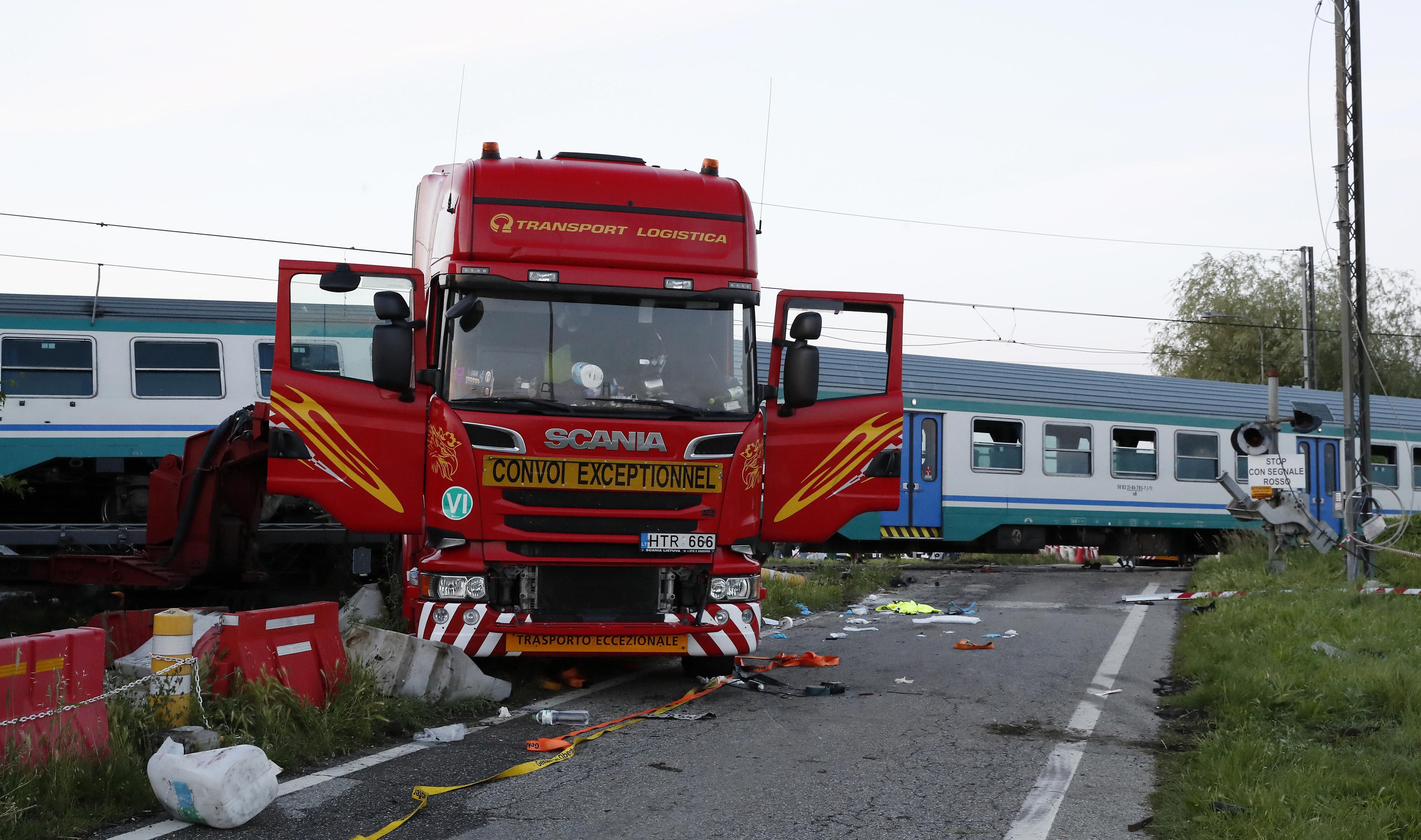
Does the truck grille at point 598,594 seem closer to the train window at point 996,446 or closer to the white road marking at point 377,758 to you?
the white road marking at point 377,758

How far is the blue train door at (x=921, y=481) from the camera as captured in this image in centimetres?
2041

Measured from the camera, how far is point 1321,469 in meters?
24.9

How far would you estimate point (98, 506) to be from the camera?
15.8 meters

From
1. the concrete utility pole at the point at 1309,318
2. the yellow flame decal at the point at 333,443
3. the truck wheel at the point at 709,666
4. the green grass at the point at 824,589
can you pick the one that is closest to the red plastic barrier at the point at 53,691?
the yellow flame decal at the point at 333,443

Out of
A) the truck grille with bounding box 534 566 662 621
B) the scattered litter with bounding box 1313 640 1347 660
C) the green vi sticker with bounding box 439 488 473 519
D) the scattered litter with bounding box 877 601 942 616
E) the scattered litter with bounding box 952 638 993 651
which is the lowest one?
the scattered litter with bounding box 877 601 942 616

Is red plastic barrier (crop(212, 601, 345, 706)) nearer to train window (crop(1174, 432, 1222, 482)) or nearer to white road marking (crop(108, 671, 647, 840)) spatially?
white road marking (crop(108, 671, 647, 840))

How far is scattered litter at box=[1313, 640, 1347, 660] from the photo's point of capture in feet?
32.4

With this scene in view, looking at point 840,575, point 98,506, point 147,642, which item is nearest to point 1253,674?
point 147,642

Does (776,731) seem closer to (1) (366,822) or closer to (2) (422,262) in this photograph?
(1) (366,822)

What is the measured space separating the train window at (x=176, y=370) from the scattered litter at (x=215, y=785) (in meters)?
11.8

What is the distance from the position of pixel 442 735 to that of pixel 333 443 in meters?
2.19

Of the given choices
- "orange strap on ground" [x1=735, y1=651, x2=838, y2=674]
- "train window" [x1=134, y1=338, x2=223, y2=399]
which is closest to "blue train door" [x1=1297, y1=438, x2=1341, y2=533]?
"orange strap on ground" [x1=735, y1=651, x2=838, y2=674]

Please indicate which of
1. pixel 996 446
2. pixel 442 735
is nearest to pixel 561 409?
pixel 442 735

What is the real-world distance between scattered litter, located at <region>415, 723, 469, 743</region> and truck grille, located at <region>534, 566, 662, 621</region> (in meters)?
1.16
